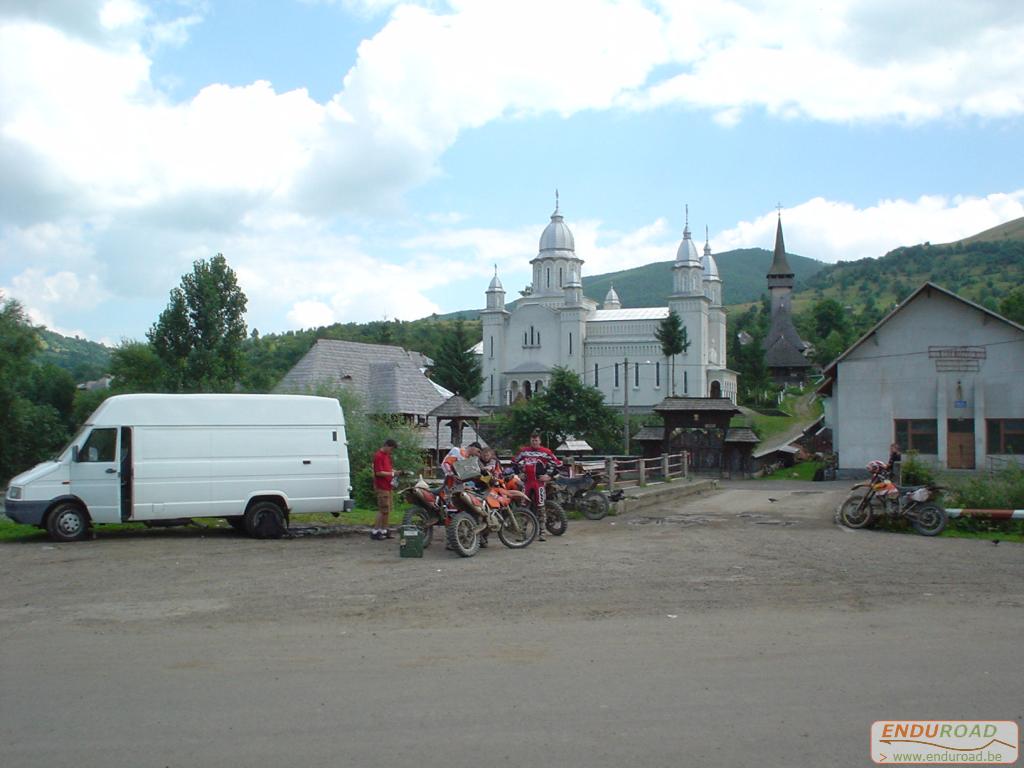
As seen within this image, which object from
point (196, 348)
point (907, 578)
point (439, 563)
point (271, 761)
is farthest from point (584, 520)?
point (196, 348)

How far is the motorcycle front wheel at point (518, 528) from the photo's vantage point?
13.9 meters

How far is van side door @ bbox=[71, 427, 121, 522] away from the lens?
14.5 metres

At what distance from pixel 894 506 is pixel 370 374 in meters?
29.9

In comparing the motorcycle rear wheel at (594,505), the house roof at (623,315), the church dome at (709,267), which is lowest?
the motorcycle rear wheel at (594,505)

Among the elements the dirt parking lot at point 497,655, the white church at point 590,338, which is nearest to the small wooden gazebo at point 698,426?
the dirt parking lot at point 497,655

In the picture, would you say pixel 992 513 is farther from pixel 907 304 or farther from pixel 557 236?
pixel 557 236

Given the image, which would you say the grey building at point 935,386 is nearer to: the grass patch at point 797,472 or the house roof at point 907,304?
the house roof at point 907,304

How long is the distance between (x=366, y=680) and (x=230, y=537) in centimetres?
1007

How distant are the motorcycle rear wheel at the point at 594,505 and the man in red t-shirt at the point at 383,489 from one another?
18.4 feet

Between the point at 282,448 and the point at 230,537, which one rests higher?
the point at 282,448

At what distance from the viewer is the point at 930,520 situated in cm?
1589

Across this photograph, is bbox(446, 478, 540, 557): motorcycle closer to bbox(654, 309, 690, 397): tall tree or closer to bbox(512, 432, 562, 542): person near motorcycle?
bbox(512, 432, 562, 542): person near motorcycle

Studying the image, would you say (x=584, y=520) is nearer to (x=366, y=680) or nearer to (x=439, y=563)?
(x=439, y=563)

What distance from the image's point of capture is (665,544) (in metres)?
14.3
